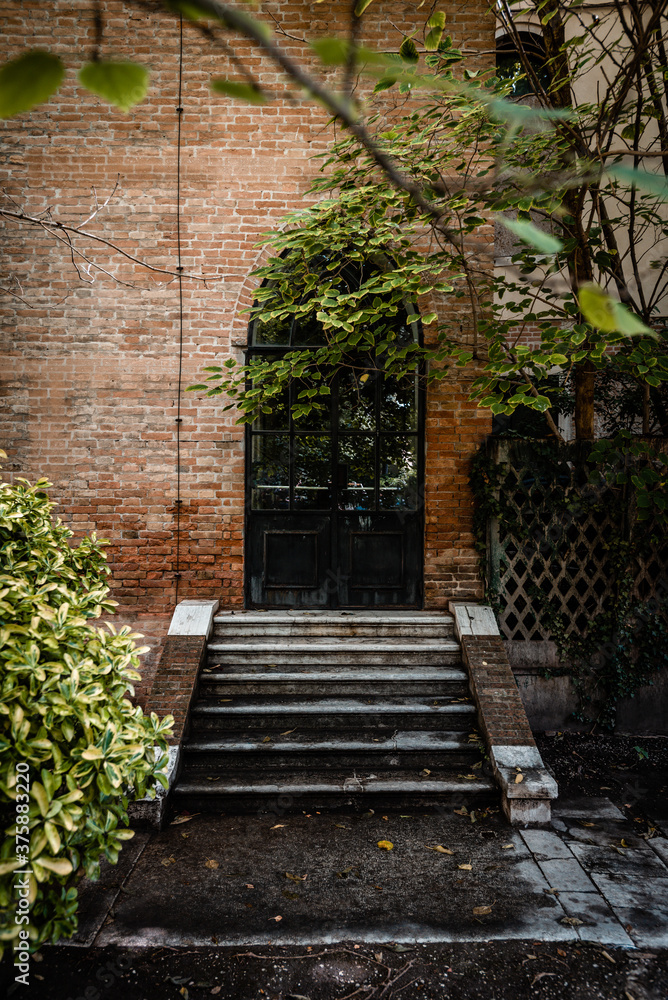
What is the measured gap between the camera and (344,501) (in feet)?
18.8

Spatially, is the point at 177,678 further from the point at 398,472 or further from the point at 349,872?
the point at 398,472

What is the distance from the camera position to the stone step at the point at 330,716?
4531mm

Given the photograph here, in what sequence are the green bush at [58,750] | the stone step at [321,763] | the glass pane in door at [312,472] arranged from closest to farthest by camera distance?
the green bush at [58,750] → the stone step at [321,763] → the glass pane in door at [312,472]

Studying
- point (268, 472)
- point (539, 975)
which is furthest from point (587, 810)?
point (268, 472)

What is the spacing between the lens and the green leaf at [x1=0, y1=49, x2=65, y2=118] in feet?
2.09

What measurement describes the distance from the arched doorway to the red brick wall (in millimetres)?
227

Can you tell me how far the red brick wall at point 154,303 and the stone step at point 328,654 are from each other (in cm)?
65

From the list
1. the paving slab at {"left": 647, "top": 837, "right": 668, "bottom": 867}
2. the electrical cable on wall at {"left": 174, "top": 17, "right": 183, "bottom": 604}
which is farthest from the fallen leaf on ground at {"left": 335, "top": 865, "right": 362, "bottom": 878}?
the electrical cable on wall at {"left": 174, "top": 17, "right": 183, "bottom": 604}

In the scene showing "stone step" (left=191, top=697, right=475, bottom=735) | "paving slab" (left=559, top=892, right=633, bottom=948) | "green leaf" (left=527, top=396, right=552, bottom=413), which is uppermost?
"green leaf" (left=527, top=396, right=552, bottom=413)

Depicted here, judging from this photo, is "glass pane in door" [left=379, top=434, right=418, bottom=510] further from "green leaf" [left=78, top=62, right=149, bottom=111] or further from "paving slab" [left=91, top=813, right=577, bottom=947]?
"green leaf" [left=78, top=62, right=149, bottom=111]

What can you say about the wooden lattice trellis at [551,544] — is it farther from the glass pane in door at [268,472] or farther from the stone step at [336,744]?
the glass pane in door at [268,472]

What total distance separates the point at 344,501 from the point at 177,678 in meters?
2.21

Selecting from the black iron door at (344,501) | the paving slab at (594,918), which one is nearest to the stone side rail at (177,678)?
the black iron door at (344,501)

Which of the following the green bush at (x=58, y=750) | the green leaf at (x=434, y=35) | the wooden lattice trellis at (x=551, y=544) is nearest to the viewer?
the green leaf at (x=434, y=35)
